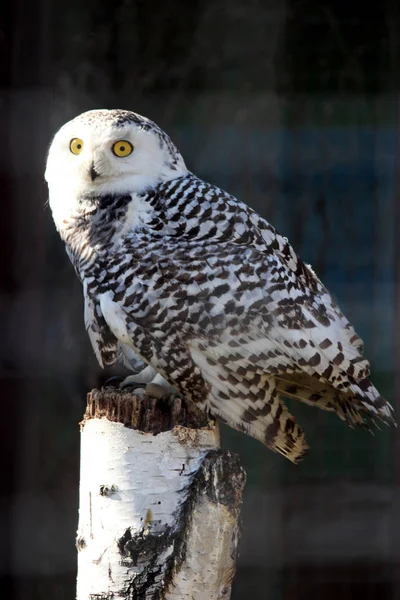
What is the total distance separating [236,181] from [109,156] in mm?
445

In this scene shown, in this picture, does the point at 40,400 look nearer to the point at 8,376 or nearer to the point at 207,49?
the point at 8,376

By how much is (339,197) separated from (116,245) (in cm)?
62

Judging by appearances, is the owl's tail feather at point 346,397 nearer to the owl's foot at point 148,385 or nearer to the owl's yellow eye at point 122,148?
the owl's foot at point 148,385

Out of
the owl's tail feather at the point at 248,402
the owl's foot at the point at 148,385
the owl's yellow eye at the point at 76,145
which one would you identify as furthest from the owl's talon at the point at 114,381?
the owl's yellow eye at the point at 76,145

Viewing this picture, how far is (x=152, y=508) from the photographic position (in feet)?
4.77

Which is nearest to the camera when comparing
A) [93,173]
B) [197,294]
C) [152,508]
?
[152,508]

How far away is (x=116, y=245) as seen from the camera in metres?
1.69

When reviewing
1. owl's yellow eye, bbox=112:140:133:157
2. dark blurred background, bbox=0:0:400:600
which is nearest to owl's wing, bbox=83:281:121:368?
owl's yellow eye, bbox=112:140:133:157

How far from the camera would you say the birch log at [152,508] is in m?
1.43

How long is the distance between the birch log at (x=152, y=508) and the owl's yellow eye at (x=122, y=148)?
1.63 feet

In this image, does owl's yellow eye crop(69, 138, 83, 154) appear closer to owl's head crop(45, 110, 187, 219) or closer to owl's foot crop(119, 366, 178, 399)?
owl's head crop(45, 110, 187, 219)

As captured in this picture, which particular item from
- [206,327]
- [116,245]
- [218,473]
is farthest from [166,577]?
[116,245]

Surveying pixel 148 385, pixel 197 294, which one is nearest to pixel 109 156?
pixel 197 294

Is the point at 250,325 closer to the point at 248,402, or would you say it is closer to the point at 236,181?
the point at 248,402
